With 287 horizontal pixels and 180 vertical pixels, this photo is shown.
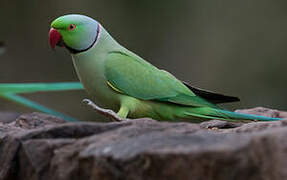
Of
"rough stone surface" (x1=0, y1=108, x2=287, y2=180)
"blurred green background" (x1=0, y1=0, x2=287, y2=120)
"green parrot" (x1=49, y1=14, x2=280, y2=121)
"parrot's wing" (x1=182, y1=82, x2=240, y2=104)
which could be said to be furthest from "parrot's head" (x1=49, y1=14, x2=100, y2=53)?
"blurred green background" (x1=0, y1=0, x2=287, y2=120)

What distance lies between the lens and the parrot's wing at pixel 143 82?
2996 millimetres

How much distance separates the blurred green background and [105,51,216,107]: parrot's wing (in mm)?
3951

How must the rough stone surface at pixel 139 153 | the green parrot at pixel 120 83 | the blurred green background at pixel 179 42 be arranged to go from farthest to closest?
the blurred green background at pixel 179 42 → the green parrot at pixel 120 83 → the rough stone surface at pixel 139 153

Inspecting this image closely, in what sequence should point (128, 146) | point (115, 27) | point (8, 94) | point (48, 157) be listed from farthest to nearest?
point (115, 27) → point (8, 94) → point (48, 157) → point (128, 146)

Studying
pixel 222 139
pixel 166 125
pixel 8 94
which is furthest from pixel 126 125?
pixel 8 94

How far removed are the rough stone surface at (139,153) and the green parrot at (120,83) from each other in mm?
924

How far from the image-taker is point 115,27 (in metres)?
7.34

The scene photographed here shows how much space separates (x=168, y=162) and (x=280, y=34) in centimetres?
582

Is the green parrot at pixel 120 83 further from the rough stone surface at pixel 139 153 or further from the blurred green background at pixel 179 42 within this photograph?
the blurred green background at pixel 179 42

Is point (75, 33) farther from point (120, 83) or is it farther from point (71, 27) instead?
point (120, 83)

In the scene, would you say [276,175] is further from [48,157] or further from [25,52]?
[25,52]

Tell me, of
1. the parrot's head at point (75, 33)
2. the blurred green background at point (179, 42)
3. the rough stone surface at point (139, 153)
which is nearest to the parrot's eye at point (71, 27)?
the parrot's head at point (75, 33)

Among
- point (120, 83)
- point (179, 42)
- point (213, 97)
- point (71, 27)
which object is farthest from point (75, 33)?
point (179, 42)

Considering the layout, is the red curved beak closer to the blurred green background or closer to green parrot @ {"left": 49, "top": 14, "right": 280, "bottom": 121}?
green parrot @ {"left": 49, "top": 14, "right": 280, "bottom": 121}
